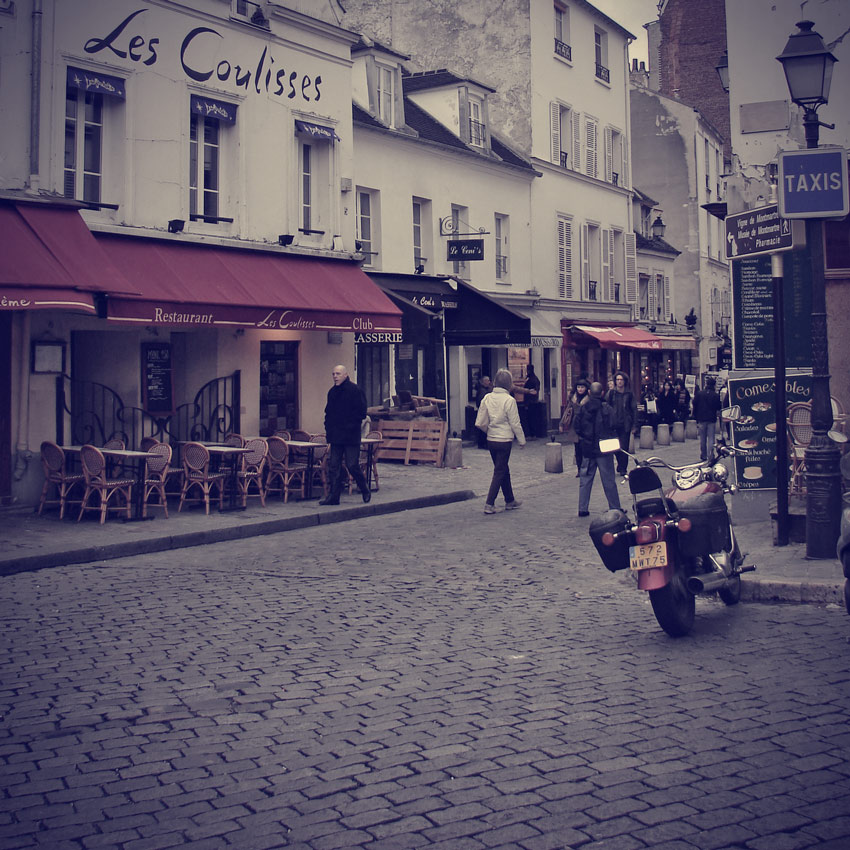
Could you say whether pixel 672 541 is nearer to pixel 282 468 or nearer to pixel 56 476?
pixel 56 476

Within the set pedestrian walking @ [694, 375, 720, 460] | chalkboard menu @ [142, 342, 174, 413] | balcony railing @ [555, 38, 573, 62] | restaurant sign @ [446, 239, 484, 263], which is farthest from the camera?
balcony railing @ [555, 38, 573, 62]

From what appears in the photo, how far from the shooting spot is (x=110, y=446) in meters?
12.9

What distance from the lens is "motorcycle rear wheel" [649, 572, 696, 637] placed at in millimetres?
6211

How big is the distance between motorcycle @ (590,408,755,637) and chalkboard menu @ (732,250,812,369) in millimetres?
4581

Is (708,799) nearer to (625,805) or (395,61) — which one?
(625,805)

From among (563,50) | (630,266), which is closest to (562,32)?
(563,50)

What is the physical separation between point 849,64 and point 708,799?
10472 millimetres

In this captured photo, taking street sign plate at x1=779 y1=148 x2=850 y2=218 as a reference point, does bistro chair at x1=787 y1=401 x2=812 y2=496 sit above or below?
below

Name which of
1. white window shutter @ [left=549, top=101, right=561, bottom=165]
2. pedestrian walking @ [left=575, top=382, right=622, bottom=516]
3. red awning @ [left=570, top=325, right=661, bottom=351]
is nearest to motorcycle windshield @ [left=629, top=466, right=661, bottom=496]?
pedestrian walking @ [left=575, top=382, right=622, bottom=516]

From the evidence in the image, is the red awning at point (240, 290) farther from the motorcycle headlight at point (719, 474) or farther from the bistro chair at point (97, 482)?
the motorcycle headlight at point (719, 474)

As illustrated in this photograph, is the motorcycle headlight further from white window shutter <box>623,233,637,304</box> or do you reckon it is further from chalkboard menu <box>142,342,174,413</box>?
white window shutter <box>623,233,637,304</box>

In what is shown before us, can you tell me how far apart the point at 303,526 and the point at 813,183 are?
6.98 metres

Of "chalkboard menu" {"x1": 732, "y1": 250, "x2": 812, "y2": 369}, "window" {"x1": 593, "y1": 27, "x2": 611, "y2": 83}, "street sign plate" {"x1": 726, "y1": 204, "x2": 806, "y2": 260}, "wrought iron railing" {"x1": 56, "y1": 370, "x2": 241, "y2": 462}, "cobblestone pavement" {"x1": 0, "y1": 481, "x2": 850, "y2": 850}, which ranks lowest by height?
"cobblestone pavement" {"x1": 0, "y1": 481, "x2": 850, "y2": 850}

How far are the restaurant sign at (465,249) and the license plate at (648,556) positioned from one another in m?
18.2
